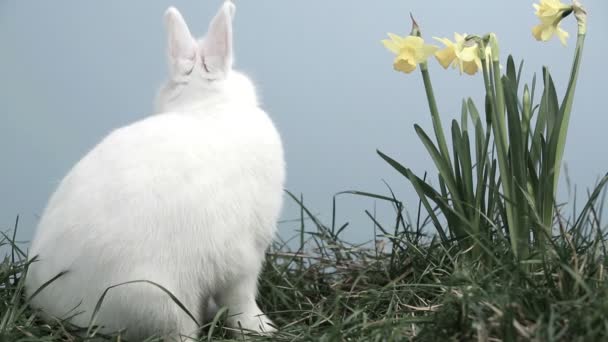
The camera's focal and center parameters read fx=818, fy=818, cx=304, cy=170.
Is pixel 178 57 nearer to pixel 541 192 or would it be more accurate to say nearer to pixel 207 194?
pixel 207 194

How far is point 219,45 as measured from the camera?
2867mm

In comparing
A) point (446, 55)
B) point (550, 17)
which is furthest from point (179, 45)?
point (550, 17)

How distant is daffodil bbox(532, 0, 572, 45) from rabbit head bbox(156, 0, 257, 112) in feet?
3.56

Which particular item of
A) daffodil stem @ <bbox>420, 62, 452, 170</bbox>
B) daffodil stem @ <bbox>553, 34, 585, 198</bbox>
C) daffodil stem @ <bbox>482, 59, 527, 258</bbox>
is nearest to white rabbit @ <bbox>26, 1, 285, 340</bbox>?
daffodil stem @ <bbox>420, 62, 452, 170</bbox>

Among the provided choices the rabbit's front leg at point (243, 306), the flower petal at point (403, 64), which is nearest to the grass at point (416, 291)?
the rabbit's front leg at point (243, 306)

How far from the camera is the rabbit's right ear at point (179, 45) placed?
9.43 feet

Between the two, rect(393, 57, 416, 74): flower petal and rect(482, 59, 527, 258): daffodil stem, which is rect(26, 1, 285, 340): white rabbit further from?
rect(482, 59, 527, 258): daffodil stem

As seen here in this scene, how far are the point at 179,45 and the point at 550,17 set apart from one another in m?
1.33

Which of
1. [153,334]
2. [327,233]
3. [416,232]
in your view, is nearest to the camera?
[153,334]

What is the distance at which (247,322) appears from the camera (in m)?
2.83

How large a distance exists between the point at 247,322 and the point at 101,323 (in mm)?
519

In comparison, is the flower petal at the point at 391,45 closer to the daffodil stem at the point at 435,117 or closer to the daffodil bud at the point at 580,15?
the daffodil stem at the point at 435,117

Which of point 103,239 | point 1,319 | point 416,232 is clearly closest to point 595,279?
point 416,232

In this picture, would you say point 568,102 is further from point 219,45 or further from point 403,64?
point 219,45
